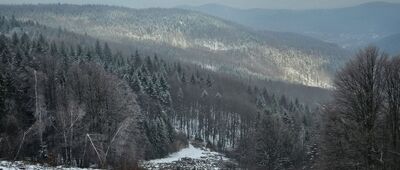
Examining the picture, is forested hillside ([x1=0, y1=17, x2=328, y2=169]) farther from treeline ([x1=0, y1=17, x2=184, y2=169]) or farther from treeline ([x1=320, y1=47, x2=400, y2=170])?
treeline ([x1=320, y1=47, x2=400, y2=170])

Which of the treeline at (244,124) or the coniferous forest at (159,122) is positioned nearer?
the coniferous forest at (159,122)

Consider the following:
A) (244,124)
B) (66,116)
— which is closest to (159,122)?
(66,116)

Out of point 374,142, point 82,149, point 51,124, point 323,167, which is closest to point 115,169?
point 323,167

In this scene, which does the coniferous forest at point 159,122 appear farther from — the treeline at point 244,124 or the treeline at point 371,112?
the treeline at point 244,124

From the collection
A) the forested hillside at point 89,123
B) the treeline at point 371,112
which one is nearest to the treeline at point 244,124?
the forested hillside at point 89,123

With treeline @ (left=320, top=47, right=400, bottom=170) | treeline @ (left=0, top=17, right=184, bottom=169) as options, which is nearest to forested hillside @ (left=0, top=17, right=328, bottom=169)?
treeline @ (left=0, top=17, right=184, bottom=169)

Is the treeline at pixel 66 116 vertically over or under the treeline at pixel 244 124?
over

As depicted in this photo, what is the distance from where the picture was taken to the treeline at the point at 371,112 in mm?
26016

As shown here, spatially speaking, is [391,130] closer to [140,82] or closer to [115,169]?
[115,169]

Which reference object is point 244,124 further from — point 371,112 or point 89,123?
point 371,112

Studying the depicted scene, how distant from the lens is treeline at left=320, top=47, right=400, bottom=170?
26.0m

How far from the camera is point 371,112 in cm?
2642

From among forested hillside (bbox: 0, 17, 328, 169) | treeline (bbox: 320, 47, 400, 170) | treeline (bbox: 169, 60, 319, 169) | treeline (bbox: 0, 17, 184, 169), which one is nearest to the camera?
treeline (bbox: 320, 47, 400, 170)

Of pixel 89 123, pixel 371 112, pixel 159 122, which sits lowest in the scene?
pixel 159 122
